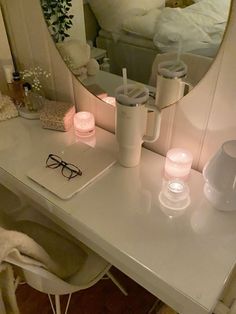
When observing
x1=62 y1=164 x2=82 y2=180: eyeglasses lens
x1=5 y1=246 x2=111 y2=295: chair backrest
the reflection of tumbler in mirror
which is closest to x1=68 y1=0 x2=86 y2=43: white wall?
the reflection of tumbler in mirror

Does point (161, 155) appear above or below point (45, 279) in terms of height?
above

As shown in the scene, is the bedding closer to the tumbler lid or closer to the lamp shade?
the tumbler lid

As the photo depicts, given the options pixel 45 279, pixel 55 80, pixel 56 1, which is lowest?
pixel 45 279

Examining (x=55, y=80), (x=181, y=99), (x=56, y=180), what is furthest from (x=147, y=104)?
(x=55, y=80)

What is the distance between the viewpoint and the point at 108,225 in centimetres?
75

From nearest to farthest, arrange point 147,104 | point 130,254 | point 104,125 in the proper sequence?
point 130,254
point 147,104
point 104,125

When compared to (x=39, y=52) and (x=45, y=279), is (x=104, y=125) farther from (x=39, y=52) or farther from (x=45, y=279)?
(x=45, y=279)

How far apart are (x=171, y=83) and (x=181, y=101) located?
60 millimetres

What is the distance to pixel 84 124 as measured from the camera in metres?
1.02

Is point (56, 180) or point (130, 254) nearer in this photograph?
point (130, 254)

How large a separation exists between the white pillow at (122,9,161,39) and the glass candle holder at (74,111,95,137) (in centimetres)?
32

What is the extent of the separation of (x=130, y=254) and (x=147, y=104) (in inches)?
16.2

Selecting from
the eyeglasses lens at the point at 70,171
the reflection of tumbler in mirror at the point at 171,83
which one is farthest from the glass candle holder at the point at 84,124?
the reflection of tumbler in mirror at the point at 171,83

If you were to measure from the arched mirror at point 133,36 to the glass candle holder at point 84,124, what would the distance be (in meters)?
0.09
